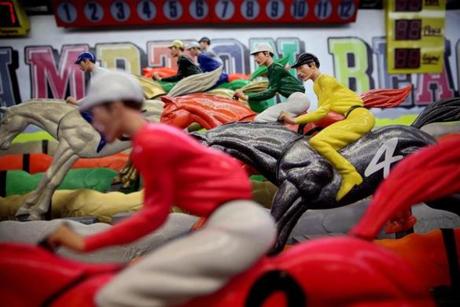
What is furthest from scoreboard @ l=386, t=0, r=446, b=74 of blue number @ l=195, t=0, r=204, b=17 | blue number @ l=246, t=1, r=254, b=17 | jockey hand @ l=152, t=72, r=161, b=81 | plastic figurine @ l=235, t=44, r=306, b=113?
jockey hand @ l=152, t=72, r=161, b=81

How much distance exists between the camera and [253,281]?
1183mm

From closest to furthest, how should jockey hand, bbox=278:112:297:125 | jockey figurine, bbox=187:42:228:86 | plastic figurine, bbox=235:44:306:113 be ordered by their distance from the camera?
1. jockey hand, bbox=278:112:297:125
2. plastic figurine, bbox=235:44:306:113
3. jockey figurine, bbox=187:42:228:86

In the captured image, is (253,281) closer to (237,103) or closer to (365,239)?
(365,239)

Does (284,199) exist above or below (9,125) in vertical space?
below

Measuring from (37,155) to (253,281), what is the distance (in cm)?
344

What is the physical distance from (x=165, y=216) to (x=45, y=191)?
2.43 metres

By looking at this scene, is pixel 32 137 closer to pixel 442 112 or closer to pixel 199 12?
pixel 199 12

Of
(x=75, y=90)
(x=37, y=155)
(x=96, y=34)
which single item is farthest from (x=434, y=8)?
(x=37, y=155)

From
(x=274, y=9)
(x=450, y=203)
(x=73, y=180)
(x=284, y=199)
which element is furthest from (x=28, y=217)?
(x=274, y=9)

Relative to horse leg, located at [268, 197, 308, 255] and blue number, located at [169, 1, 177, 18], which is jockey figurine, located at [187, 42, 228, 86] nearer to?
blue number, located at [169, 1, 177, 18]

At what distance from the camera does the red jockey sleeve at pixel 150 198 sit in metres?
1.13

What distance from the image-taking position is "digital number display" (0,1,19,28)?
4.33 meters

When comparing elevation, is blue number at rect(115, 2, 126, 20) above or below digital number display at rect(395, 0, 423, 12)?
above

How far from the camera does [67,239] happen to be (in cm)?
117
